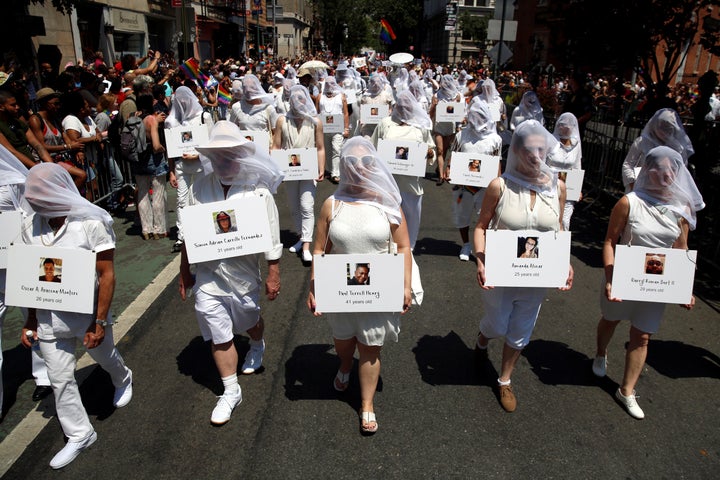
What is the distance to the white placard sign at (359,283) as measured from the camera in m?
3.03

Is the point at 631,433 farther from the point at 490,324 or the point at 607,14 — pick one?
the point at 607,14

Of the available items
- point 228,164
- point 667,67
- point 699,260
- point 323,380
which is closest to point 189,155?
point 228,164

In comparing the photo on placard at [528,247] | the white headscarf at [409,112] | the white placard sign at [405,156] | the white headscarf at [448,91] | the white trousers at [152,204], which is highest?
the white headscarf at [448,91]

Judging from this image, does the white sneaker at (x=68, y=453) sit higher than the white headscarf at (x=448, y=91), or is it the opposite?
the white headscarf at (x=448, y=91)

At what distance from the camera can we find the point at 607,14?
25.8 ft

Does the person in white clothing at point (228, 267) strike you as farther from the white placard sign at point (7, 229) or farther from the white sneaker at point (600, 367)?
the white sneaker at point (600, 367)

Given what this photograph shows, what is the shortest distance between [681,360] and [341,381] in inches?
116

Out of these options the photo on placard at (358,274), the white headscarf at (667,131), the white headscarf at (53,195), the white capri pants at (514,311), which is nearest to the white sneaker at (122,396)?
the white headscarf at (53,195)

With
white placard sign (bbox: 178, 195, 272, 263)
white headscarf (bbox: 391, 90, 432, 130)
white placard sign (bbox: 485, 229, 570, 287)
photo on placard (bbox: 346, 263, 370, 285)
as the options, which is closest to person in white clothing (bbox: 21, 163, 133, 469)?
white placard sign (bbox: 178, 195, 272, 263)

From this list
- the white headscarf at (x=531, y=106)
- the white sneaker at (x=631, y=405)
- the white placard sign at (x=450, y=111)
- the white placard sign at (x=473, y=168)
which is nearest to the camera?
the white sneaker at (x=631, y=405)

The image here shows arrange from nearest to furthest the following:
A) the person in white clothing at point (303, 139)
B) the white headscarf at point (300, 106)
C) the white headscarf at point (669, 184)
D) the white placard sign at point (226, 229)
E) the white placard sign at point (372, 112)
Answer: the white placard sign at point (226, 229) → the white headscarf at point (669, 184) → the white headscarf at point (300, 106) → the person in white clothing at point (303, 139) → the white placard sign at point (372, 112)

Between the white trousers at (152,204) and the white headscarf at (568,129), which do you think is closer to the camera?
the white headscarf at (568,129)

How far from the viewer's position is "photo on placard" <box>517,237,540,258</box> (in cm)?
330

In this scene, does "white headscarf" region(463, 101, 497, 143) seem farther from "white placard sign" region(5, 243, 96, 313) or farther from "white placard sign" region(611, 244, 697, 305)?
"white placard sign" region(5, 243, 96, 313)
